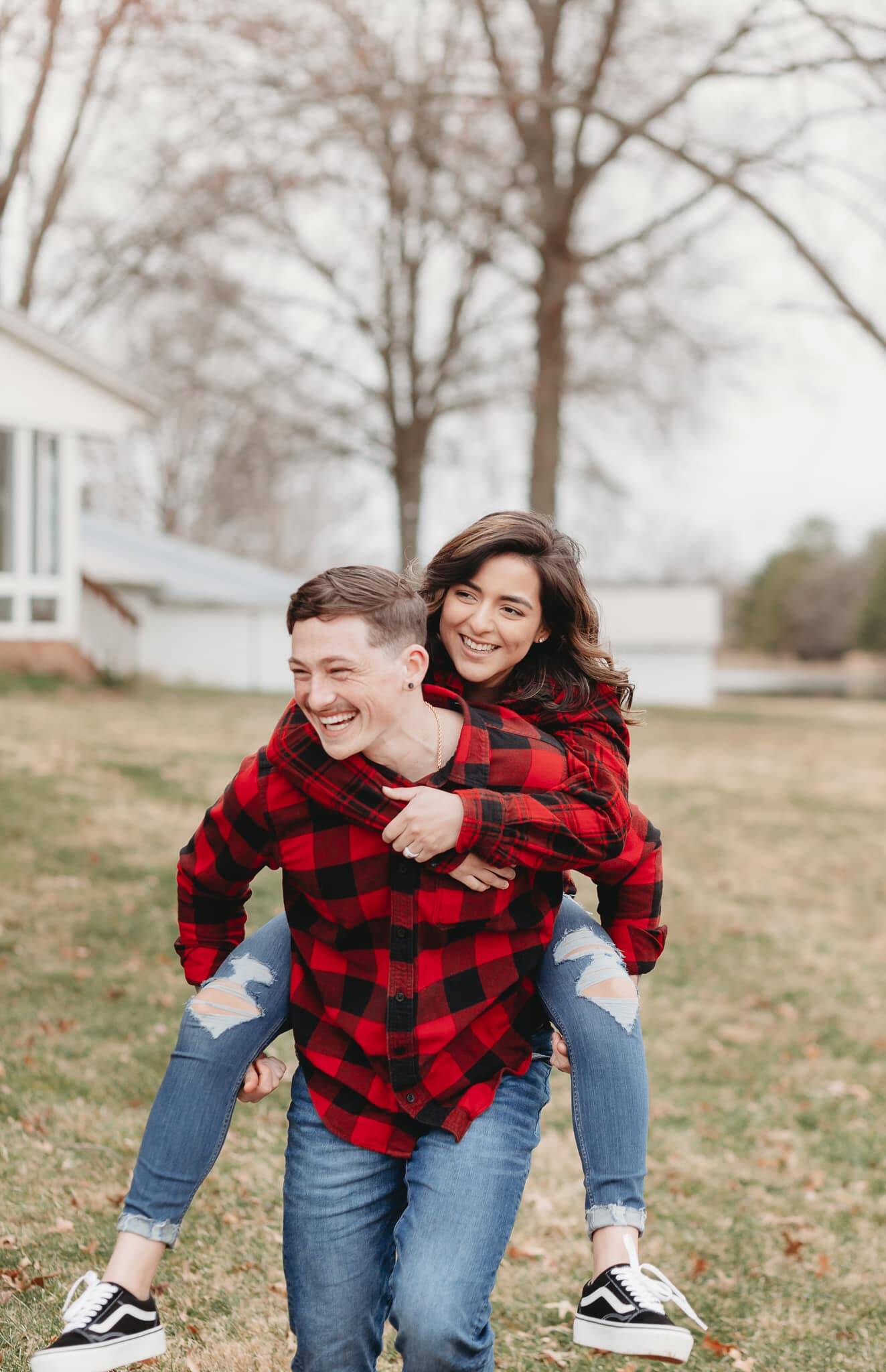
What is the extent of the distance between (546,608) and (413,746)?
0.53 meters

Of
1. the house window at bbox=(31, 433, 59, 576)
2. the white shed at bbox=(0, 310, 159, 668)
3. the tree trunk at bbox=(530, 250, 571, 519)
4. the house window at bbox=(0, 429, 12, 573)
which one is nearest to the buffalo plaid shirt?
the white shed at bbox=(0, 310, 159, 668)

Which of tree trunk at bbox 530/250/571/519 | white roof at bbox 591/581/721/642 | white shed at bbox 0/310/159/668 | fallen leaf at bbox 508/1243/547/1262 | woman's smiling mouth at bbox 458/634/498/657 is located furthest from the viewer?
white roof at bbox 591/581/721/642

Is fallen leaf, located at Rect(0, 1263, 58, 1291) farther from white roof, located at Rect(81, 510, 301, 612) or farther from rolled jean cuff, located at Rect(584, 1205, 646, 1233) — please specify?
white roof, located at Rect(81, 510, 301, 612)

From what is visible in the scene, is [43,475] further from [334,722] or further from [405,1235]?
[405,1235]

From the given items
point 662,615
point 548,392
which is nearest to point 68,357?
point 548,392

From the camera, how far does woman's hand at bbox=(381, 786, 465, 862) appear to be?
2.56m

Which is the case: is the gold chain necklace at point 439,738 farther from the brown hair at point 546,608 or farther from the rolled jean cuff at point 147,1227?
the rolled jean cuff at point 147,1227

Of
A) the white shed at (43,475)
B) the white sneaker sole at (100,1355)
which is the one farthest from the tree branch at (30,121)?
the white sneaker sole at (100,1355)

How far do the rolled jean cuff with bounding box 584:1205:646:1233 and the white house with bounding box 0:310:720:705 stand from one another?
1348mm

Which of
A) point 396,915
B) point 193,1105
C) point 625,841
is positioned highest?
point 625,841

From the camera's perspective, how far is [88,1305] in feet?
8.18

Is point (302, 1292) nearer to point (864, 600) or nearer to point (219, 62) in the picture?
point (219, 62)

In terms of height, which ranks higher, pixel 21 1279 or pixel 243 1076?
pixel 243 1076

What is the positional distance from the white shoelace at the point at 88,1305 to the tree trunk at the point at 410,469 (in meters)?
22.7
